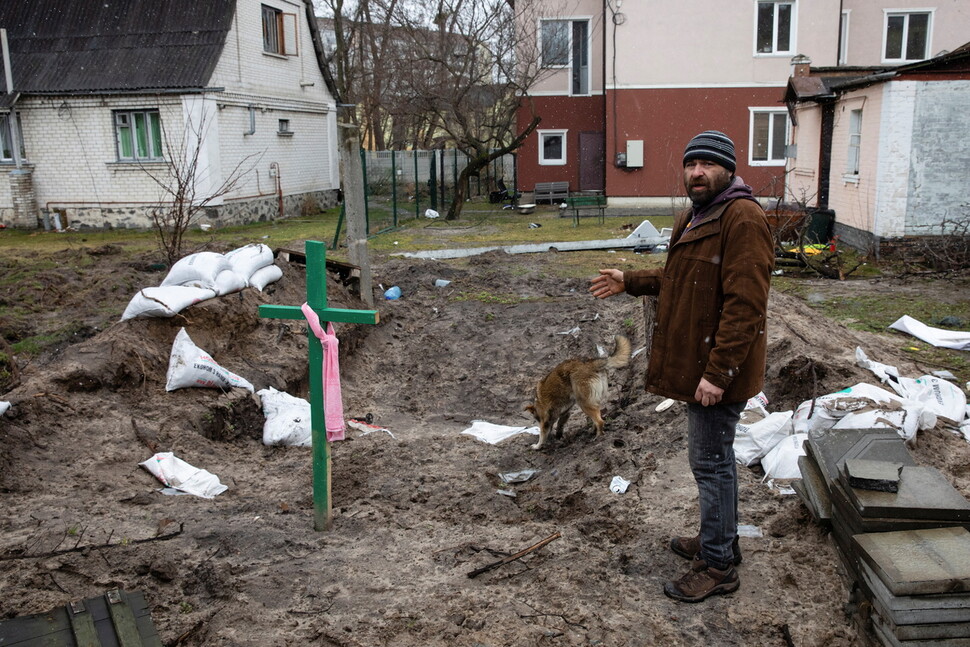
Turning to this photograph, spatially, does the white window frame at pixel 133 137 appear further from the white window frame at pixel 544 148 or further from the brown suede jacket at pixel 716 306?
the brown suede jacket at pixel 716 306

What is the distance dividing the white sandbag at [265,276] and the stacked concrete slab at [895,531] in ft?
20.3

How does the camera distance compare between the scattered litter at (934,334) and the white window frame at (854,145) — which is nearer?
the scattered litter at (934,334)

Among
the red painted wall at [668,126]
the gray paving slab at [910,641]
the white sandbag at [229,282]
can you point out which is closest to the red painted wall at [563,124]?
the red painted wall at [668,126]

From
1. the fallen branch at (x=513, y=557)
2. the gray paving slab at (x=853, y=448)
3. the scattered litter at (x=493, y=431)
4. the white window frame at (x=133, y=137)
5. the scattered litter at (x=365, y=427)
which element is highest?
the white window frame at (x=133, y=137)

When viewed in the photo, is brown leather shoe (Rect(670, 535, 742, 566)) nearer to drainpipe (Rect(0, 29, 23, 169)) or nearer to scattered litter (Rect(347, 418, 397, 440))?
scattered litter (Rect(347, 418, 397, 440))

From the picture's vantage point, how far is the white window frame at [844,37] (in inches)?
1071

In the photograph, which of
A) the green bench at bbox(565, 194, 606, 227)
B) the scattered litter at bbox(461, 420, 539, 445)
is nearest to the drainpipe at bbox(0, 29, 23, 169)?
the green bench at bbox(565, 194, 606, 227)

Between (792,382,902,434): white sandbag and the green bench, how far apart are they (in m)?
16.5

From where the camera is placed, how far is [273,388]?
7363 mm

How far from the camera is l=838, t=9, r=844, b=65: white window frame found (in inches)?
1071

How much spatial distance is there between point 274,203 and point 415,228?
4.90 m

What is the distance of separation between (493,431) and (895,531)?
403 cm

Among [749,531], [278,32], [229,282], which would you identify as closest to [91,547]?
[749,531]

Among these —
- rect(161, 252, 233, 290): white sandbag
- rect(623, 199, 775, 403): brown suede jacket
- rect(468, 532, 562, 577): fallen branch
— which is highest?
rect(623, 199, 775, 403): brown suede jacket
